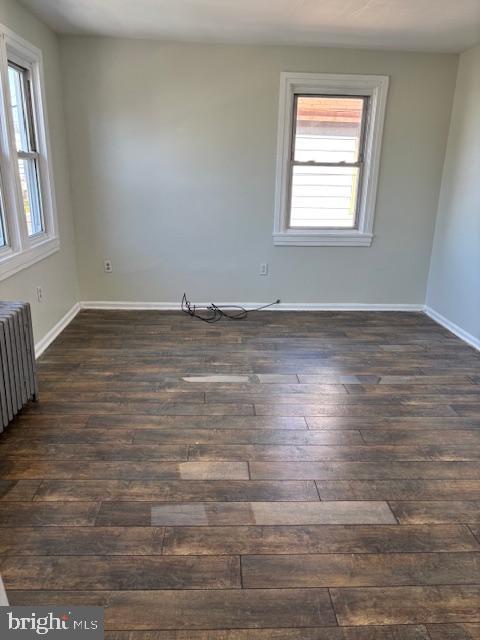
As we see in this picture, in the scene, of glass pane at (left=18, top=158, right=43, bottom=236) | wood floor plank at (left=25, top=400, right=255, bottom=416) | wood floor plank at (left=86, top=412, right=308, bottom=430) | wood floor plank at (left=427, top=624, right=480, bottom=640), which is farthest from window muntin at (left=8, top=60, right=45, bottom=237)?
wood floor plank at (left=427, top=624, right=480, bottom=640)

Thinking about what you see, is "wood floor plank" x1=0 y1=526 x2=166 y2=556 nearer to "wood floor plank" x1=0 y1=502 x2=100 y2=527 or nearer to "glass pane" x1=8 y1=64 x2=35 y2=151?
"wood floor plank" x1=0 y1=502 x2=100 y2=527

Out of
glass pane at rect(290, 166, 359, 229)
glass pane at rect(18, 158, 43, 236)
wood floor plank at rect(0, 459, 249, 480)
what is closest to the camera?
wood floor plank at rect(0, 459, 249, 480)

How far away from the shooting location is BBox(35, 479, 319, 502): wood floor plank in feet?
6.91

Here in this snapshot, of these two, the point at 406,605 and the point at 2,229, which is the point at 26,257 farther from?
the point at 406,605

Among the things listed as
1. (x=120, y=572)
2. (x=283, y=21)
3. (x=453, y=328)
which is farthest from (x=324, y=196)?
(x=120, y=572)

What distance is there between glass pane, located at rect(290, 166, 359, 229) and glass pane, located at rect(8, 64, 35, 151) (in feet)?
7.88

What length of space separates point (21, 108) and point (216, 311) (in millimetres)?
2461

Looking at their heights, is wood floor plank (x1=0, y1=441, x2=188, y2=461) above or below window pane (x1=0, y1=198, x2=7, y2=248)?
below

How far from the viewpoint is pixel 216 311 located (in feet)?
15.8

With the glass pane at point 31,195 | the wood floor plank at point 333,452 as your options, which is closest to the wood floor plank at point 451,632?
the wood floor plank at point 333,452

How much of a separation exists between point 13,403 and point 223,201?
282 centimetres

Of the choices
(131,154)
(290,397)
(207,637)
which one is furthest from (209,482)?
(131,154)

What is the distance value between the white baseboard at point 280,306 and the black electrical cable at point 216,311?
0.03m

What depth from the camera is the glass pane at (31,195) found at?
141 inches
